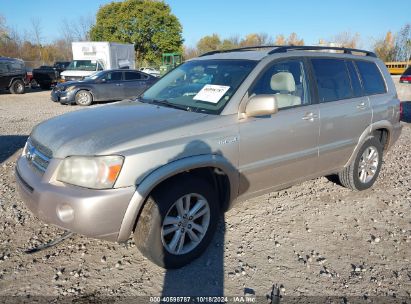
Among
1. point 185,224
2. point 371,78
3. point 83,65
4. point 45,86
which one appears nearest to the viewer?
point 185,224

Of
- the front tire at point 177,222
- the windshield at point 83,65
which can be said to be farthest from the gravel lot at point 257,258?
the windshield at point 83,65

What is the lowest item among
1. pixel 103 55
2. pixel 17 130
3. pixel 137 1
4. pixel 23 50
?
pixel 17 130

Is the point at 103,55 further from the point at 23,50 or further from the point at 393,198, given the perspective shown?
the point at 23,50

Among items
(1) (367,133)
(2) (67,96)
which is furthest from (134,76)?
(1) (367,133)

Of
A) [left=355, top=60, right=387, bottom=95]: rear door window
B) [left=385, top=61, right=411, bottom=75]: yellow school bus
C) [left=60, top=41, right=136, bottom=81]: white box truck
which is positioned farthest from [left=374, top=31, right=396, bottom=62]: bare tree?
[left=355, top=60, right=387, bottom=95]: rear door window

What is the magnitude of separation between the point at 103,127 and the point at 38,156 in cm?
62

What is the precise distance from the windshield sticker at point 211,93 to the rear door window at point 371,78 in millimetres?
2209

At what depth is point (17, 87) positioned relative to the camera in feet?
61.6

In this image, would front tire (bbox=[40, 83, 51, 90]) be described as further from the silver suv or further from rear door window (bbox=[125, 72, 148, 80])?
the silver suv

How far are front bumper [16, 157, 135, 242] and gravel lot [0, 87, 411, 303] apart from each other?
531mm

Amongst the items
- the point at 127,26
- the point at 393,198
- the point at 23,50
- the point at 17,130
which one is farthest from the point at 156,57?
the point at 393,198

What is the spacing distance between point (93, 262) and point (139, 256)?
41cm

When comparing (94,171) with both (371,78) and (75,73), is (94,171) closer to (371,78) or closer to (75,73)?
(371,78)

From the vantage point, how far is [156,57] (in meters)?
41.7
